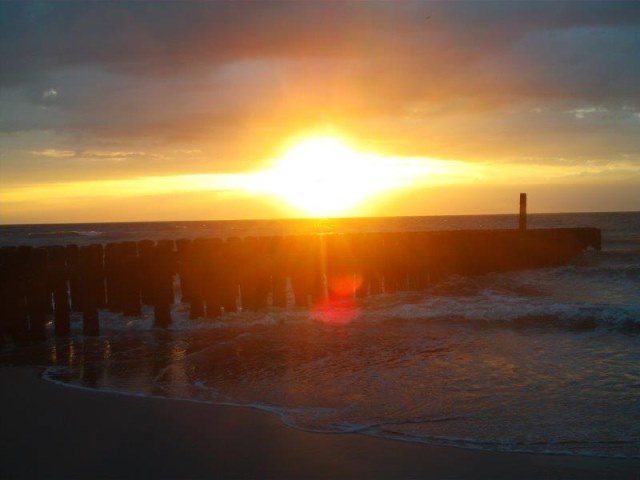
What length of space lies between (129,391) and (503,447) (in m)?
4.00

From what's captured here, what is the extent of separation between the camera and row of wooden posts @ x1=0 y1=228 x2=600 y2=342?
1100cm

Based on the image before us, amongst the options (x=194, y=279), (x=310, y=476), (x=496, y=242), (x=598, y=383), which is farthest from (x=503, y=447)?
(x=496, y=242)

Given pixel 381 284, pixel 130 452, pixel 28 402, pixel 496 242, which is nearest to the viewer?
pixel 130 452

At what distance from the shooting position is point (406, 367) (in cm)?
801

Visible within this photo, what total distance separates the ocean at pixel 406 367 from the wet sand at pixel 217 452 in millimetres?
266

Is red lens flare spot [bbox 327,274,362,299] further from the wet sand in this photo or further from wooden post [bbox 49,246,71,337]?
the wet sand

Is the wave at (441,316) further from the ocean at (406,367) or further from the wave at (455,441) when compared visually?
the wave at (455,441)

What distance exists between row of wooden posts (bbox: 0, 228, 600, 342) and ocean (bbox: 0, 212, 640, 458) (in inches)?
16.4

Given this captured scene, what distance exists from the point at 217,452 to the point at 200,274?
24.8 ft

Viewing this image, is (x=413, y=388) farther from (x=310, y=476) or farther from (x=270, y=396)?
(x=310, y=476)

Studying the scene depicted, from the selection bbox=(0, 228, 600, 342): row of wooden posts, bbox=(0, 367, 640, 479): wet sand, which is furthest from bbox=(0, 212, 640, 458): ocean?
bbox=(0, 228, 600, 342): row of wooden posts

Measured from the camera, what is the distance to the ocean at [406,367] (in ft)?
19.1

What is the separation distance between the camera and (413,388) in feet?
23.0

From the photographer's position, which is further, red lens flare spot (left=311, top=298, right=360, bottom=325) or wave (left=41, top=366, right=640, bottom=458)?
red lens flare spot (left=311, top=298, right=360, bottom=325)
